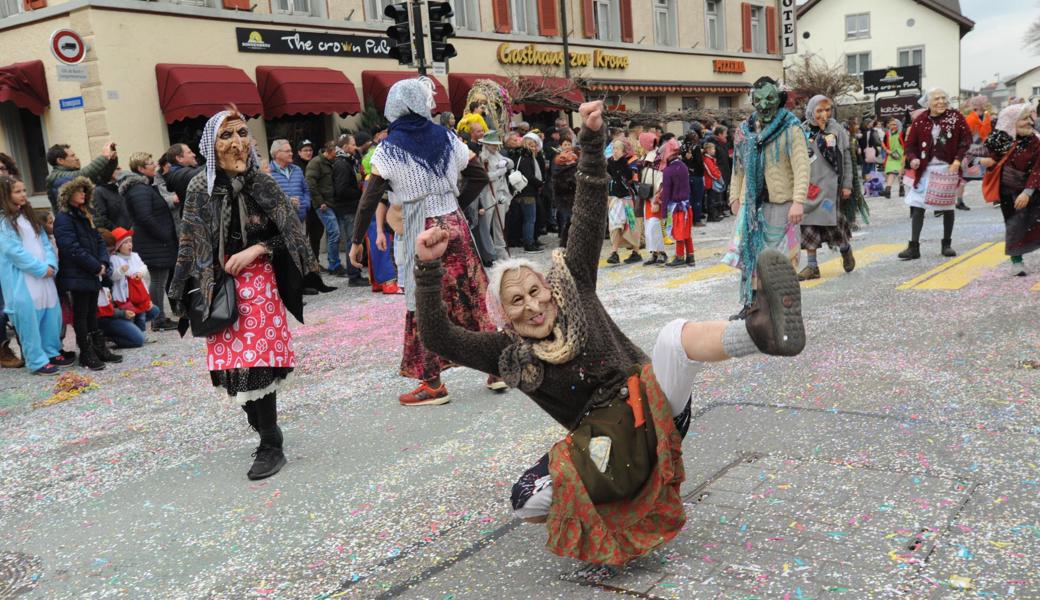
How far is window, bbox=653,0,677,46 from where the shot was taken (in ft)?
95.8

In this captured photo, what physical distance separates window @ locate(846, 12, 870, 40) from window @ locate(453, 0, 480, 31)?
45.3 metres

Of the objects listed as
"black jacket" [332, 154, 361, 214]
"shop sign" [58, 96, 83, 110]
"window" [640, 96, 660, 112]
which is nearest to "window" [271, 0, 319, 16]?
"shop sign" [58, 96, 83, 110]

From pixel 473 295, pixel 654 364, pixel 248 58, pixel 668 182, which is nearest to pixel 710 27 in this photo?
pixel 248 58

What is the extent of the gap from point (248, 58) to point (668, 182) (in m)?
9.28

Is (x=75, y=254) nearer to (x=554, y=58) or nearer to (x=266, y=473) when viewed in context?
(x=266, y=473)

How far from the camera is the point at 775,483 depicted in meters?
3.85

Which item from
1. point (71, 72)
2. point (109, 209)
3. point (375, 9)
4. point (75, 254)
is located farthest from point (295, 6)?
point (75, 254)

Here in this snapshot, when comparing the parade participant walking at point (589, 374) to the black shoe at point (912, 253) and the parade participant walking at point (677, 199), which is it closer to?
the black shoe at point (912, 253)

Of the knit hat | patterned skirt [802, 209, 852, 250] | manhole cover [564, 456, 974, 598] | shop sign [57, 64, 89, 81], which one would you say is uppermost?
shop sign [57, 64, 89, 81]

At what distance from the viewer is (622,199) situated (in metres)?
12.7

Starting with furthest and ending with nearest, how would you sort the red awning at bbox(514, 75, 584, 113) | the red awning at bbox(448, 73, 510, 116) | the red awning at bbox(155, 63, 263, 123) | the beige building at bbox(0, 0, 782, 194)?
the red awning at bbox(514, 75, 584, 113), the red awning at bbox(448, 73, 510, 116), the red awning at bbox(155, 63, 263, 123), the beige building at bbox(0, 0, 782, 194)

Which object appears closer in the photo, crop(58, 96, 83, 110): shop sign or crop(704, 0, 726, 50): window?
crop(58, 96, 83, 110): shop sign

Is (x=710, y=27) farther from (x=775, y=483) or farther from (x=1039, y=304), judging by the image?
(x=775, y=483)

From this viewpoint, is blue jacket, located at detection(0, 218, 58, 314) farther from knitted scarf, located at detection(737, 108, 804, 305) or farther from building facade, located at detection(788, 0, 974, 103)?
building facade, located at detection(788, 0, 974, 103)
